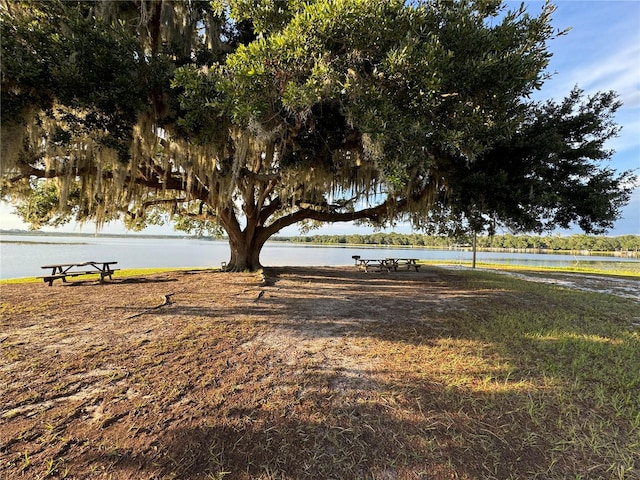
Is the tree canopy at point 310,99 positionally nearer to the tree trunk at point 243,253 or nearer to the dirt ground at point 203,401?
the dirt ground at point 203,401

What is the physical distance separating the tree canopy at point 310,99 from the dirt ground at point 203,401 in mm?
2751

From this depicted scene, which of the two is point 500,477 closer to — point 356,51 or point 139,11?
point 356,51

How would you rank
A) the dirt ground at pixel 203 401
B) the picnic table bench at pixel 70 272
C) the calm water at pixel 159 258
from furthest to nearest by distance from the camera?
1. the calm water at pixel 159 258
2. the picnic table bench at pixel 70 272
3. the dirt ground at pixel 203 401

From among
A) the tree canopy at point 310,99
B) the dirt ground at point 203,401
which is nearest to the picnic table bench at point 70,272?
the tree canopy at point 310,99

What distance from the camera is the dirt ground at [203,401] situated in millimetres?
1707

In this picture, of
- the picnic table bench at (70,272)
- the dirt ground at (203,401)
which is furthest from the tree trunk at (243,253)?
the dirt ground at (203,401)

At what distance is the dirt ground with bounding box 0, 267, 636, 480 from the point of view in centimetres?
171

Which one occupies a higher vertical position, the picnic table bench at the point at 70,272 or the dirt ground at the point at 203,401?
the picnic table bench at the point at 70,272

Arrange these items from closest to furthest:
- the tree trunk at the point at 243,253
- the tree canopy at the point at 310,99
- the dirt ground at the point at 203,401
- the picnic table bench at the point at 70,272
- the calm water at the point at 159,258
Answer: the dirt ground at the point at 203,401 → the tree canopy at the point at 310,99 → the picnic table bench at the point at 70,272 → the tree trunk at the point at 243,253 → the calm water at the point at 159,258

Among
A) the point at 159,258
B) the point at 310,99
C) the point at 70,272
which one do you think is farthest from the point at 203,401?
the point at 159,258

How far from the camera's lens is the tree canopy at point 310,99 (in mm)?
4008

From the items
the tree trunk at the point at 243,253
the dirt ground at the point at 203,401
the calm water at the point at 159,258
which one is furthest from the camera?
the calm water at the point at 159,258

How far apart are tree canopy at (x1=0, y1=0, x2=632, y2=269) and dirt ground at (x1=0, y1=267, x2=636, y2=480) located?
9.03ft

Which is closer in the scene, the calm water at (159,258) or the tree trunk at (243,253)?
the tree trunk at (243,253)
